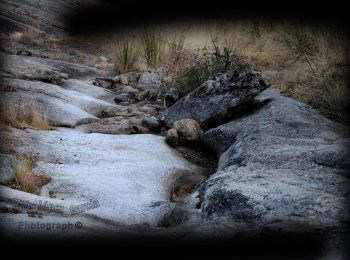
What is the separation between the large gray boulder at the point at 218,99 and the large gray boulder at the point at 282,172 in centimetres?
41

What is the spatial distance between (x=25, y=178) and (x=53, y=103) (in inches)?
118

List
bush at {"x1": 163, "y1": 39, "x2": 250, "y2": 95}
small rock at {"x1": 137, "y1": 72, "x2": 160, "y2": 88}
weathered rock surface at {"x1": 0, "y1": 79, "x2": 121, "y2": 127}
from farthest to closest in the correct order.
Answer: small rock at {"x1": 137, "y1": 72, "x2": 160, "y2": 88} < bush at {"x1": 163, "y1": 39, "x2": 250, "y2": 95} < weathered rock surface at {"x1": 0, "y1": 79, "x2": 121, "y2": 127}

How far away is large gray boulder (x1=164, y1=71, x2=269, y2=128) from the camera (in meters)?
5.47

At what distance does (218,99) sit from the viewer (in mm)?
5719

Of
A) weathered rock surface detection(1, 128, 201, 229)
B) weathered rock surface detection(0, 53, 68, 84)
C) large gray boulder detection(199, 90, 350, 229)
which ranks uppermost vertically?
weathered rock surface detection(0, 53, 68, 84)

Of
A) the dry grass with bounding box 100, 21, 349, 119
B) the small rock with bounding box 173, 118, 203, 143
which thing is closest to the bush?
the dry grass with bounding box 100, 21, 349, 119

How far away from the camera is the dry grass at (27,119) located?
4935 mm

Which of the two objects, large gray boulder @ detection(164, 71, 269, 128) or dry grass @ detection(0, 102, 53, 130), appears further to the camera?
large gray boulder @ detection(164, 71, 269, 128)

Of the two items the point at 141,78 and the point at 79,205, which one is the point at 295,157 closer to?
the point at 79,205

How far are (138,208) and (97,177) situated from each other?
71 cm

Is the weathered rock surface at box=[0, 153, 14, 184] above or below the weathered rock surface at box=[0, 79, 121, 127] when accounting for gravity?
below

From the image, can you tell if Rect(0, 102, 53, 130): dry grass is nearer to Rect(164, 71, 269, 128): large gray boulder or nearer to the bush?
Rect(164, 71, 269, 128): large gray boulder

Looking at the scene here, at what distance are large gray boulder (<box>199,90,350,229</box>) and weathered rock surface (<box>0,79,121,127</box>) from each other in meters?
1.98

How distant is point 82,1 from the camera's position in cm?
52
